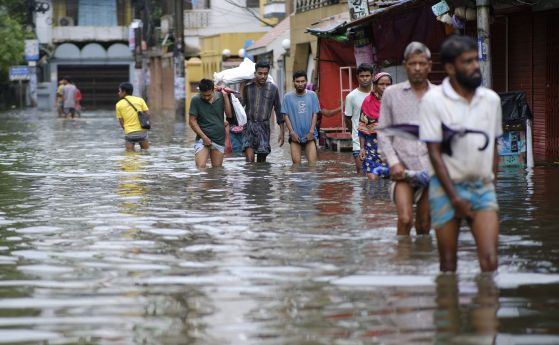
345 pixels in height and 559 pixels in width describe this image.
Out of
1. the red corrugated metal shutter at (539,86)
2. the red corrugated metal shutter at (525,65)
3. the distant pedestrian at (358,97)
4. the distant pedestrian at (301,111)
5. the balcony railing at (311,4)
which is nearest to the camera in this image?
the distant pedestrian at (358,97)

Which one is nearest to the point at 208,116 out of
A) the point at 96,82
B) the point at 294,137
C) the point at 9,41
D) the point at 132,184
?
the point at 294,137

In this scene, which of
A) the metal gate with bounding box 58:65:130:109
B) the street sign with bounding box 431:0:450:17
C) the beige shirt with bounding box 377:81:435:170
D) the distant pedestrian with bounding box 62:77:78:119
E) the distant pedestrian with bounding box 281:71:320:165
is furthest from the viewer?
the metal gate with bounding box 58:65:130:109

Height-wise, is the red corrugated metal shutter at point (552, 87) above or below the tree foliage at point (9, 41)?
below

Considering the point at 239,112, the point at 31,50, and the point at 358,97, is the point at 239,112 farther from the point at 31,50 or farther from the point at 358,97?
the point at 31,50

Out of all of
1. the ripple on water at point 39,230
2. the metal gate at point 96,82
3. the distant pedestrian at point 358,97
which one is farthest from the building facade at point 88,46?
the ripple on water at point 39,230

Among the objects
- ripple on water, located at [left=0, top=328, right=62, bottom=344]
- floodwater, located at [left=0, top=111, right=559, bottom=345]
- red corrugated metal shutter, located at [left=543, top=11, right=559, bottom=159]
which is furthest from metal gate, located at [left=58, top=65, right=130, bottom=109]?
ripple on water, located at [left=0, top=328, right=62, bottom=344]

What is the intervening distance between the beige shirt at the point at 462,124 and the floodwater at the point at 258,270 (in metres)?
0.70

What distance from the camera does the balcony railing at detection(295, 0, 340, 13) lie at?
1442 inches

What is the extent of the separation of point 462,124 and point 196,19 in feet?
185

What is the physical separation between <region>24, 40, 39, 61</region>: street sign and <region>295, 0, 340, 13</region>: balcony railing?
3840 centimetres

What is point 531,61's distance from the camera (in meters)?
21.3

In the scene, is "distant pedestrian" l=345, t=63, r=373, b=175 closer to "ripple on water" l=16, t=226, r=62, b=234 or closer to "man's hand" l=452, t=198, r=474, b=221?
"ripple on water" l=16, t=226, r=62, b=234

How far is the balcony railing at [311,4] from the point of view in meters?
36.6

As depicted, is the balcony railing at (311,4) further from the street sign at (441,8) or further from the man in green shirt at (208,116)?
the man in green shirt at (208,116)
